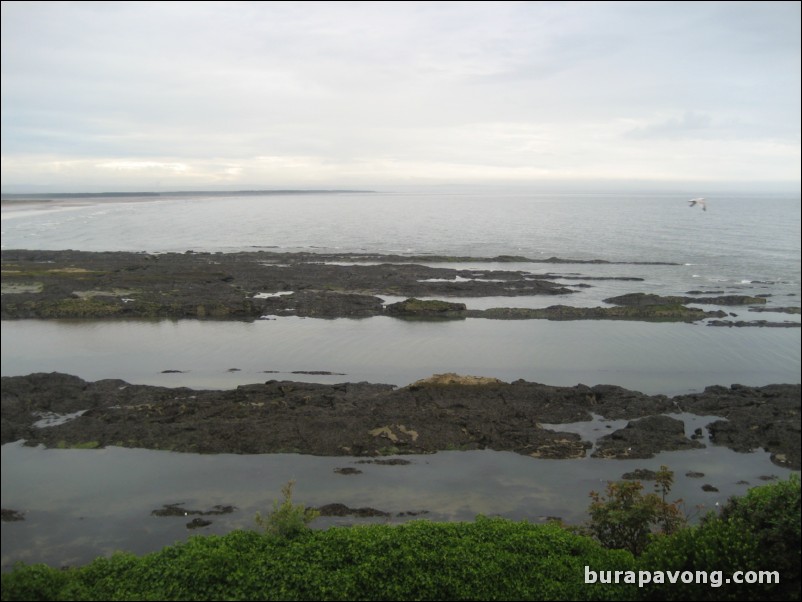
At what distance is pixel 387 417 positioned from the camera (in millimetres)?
16047

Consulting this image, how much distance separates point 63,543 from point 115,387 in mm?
8078

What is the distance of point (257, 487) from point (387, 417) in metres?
4.37

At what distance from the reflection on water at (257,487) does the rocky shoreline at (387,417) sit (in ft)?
1.57

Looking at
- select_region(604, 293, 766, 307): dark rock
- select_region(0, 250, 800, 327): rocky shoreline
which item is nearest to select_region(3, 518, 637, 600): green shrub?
select_region(0, 250, 800, 327): rocky shoreline

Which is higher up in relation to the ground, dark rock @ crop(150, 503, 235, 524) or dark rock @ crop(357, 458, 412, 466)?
dark rock @ crop(357, 458, 412, 466)

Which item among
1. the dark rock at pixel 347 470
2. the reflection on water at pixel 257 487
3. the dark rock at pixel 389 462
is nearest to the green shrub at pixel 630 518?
the reflection on water at pixel 257 487

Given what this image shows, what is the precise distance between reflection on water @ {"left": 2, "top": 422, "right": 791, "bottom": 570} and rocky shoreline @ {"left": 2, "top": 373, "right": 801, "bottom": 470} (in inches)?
18.8

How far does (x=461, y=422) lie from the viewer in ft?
52.1

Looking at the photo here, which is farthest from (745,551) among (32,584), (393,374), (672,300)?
(672,300)

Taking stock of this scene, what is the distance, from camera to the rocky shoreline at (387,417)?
578 inches

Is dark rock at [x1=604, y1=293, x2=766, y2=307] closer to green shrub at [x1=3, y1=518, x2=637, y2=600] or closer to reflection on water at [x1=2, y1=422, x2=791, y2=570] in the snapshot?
reflection on water at [x1=2, y1=422, x2=791, y2=570]

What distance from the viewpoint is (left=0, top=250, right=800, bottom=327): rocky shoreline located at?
29.0 meters

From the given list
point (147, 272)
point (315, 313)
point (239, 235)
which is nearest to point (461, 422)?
point (315, 313)

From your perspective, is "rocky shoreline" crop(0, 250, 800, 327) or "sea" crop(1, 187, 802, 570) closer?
"sea" crop(1, 187, 802, 570)
